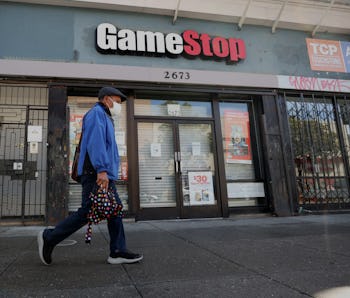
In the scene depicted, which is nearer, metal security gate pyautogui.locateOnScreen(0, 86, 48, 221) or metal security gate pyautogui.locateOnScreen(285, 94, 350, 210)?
metal security gate pyautogui.locateOnScreen(0, 86, 48, 221)

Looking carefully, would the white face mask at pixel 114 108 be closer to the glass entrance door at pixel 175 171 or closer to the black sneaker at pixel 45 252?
the black sneaker at pixel 45 252

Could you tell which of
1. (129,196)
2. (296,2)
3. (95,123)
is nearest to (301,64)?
(296,2)

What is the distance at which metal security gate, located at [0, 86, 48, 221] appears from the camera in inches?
305

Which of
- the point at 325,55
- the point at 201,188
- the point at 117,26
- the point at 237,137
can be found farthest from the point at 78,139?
the point at 325,55

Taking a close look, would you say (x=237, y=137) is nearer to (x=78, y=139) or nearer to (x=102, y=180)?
(x=78, y=139)

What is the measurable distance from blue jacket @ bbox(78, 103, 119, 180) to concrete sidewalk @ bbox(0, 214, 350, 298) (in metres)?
0.98

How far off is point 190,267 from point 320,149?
670 centimetres

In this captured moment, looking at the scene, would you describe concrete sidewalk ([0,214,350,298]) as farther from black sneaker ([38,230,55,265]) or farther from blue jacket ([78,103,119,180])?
blue jacket ([78,103,119,180])

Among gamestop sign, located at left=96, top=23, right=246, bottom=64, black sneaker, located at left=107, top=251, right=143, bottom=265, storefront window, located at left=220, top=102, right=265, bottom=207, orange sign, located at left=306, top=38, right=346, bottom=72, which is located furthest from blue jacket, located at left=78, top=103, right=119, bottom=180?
orange sign, located at left=306, top=38, right=346, bottom=72

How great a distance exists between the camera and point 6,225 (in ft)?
22.1

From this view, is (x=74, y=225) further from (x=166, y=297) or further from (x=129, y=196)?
(x=129, y=196)

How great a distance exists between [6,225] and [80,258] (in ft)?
13.5

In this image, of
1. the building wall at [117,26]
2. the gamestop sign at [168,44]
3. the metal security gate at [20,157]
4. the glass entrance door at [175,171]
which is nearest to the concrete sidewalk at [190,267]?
the glass entrance door at [175,171]

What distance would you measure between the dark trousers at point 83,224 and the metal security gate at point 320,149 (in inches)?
236
